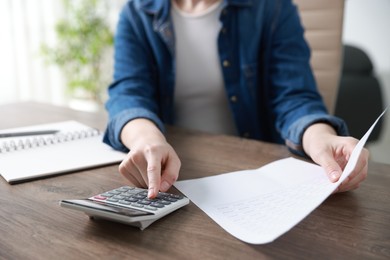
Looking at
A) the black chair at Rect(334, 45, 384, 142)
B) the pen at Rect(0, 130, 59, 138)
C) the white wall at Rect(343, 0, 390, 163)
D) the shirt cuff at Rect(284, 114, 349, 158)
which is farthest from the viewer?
the white wall at Rect(343, 0, 390, 163)

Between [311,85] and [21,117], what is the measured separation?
0.71 meters

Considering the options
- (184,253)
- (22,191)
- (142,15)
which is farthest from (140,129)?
(142,15)

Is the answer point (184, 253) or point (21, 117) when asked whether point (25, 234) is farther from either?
point (21, 117)

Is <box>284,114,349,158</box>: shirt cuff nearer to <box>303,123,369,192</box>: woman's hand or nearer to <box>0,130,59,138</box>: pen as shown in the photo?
<box>303,123,369,192</box>: woman's hand

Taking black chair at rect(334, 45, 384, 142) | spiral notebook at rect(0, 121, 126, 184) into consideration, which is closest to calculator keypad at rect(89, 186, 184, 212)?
spiral notebook at rect(0, 121, 126, 184)

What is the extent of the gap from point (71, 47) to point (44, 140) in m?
1.84

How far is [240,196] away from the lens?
53 centimetres

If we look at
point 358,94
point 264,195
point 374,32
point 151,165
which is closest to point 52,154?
point 151,165

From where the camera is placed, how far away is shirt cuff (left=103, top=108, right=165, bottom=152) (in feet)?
2.40

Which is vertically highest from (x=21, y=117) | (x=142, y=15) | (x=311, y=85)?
(x=142, y=15)

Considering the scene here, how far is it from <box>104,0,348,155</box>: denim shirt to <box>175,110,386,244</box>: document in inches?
12.8

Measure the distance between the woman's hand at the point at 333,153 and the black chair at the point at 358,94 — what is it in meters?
1.35

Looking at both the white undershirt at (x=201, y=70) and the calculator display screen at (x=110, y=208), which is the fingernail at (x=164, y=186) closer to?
the calculator display screen at (x=110, y=208)

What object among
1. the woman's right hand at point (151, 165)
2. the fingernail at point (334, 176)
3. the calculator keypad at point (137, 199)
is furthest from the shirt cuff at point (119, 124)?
the fingernail at point (334, 176)
